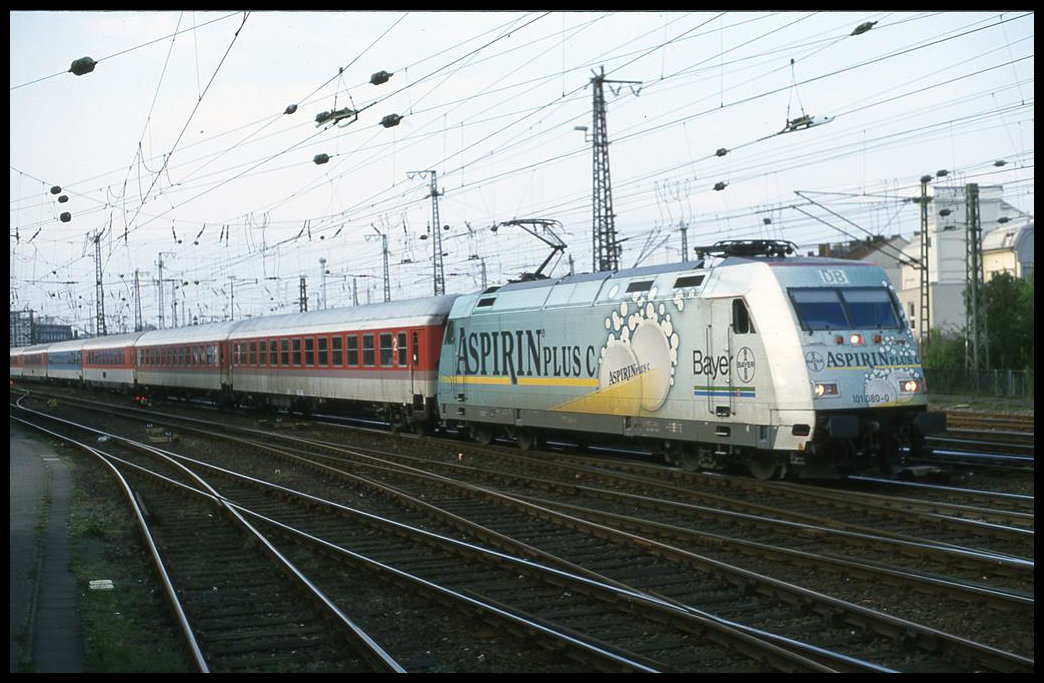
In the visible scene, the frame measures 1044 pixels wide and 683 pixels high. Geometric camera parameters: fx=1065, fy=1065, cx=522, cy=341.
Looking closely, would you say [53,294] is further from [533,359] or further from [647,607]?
[647,607]

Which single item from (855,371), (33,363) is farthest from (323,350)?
(33,363)

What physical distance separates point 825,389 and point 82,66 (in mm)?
11611

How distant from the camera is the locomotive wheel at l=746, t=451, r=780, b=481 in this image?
15.8 meters

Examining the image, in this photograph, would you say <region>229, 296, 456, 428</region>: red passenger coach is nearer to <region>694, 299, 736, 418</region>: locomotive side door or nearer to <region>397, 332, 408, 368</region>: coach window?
<region>397, 332, 408, 368</region>: coach window

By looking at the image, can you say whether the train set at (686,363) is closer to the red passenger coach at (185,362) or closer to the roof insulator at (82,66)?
the roof insulator at (82,66)

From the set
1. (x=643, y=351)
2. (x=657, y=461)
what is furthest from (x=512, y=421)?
(x=643, y=351)

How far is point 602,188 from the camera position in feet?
90.4

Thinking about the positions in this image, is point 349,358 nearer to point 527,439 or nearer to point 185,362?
point 527,439

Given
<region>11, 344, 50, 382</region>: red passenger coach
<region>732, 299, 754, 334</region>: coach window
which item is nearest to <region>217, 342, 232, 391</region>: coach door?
<region>732, 299, 754, 334</region>: coach window

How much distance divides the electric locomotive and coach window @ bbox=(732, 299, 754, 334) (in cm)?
2

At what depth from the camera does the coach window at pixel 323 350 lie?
30314 mm

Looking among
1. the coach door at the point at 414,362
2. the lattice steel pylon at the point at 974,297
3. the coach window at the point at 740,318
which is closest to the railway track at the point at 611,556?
the coach window at the point at 740,318

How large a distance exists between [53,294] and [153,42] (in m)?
57.4

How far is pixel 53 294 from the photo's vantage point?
68500mm
